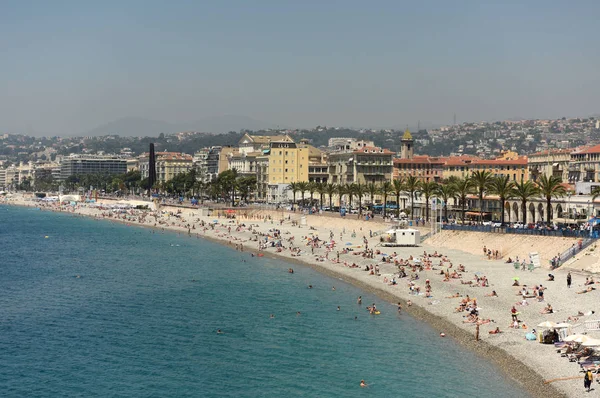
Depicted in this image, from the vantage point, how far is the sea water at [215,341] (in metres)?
30.9

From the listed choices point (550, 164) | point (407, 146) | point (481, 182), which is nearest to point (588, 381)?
point (481, 182)

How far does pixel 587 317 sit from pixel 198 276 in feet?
113

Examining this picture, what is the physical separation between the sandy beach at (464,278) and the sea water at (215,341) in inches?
57.9

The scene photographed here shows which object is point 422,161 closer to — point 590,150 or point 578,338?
point 590,150

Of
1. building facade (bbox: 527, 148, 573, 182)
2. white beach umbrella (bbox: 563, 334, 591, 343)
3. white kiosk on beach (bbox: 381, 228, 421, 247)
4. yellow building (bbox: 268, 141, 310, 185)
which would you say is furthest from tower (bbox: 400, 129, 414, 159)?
white beach umbrella (bbox: 563, 334, 591, 343)

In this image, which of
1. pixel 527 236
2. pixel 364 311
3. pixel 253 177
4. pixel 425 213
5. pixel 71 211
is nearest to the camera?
pixel 364 311

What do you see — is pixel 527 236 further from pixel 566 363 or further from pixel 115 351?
pixel 115 351

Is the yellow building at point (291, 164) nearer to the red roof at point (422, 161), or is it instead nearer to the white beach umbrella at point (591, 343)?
the red roof at point (422, 161)

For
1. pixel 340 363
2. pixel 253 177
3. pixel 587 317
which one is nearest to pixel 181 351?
pixel 340 363

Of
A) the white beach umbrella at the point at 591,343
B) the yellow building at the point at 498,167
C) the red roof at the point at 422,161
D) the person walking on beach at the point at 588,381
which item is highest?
the red roof at the point at 422,161

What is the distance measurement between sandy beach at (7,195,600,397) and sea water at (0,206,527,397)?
1.47 metres

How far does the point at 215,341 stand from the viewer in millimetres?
38094

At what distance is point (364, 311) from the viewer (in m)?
45.1

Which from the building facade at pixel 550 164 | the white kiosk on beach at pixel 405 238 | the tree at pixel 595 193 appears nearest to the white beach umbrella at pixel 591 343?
the tree at pixel 595 193
